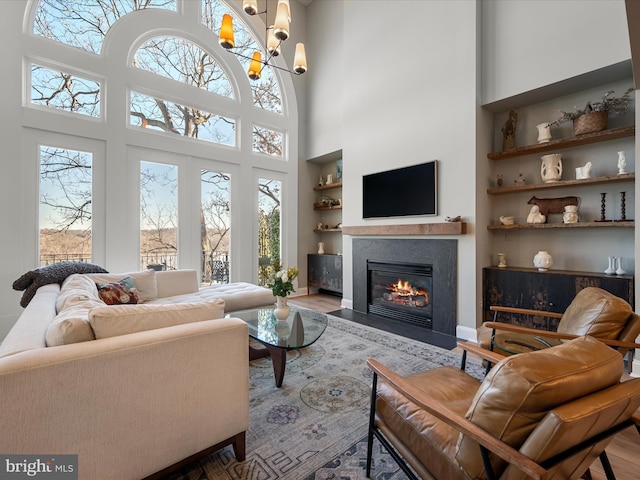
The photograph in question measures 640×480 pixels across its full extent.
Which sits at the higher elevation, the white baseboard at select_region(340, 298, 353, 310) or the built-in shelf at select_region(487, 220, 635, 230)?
the built-in shelf at select_region(487, 220, 635, 230)

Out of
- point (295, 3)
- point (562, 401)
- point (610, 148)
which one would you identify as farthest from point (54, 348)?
point (295, 3)

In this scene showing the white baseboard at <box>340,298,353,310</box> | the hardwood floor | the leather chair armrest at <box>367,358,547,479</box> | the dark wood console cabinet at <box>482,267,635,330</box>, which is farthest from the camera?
the white baseboard at <box>340,298,353,310</box>

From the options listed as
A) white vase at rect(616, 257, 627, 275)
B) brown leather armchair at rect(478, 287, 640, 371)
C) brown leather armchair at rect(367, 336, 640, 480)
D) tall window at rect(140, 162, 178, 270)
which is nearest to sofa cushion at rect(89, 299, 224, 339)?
brown leather armchair at rect(367, 336, 640, 480)

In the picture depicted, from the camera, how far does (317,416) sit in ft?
6.26

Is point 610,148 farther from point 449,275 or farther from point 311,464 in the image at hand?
point 311,464

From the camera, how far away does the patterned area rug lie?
1479 millimetres

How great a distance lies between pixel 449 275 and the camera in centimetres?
358

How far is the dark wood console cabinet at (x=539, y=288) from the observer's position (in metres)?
2.70

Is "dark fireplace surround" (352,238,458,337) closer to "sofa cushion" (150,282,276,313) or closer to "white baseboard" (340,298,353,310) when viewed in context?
"white baseboard" (340,298,353,310)

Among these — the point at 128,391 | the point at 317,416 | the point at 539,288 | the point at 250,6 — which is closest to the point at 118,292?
the point at 128,391

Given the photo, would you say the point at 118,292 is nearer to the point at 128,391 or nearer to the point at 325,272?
the point at 128,391

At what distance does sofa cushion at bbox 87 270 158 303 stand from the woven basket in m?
4.90

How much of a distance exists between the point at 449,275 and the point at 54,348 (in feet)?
11.7

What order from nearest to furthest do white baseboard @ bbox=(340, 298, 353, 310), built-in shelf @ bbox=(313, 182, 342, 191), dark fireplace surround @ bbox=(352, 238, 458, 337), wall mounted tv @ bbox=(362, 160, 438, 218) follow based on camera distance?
1. dark fireplace surround @ bbox=(352, 238, 458, 337)
2. wall mounted tv @ bbox=(362, 160, 438, 218)
3. white baseboard @ bbox=(340, 298, 353, 310)
4. built-in shelf @ bbox=(313, 182, 342, 191)
